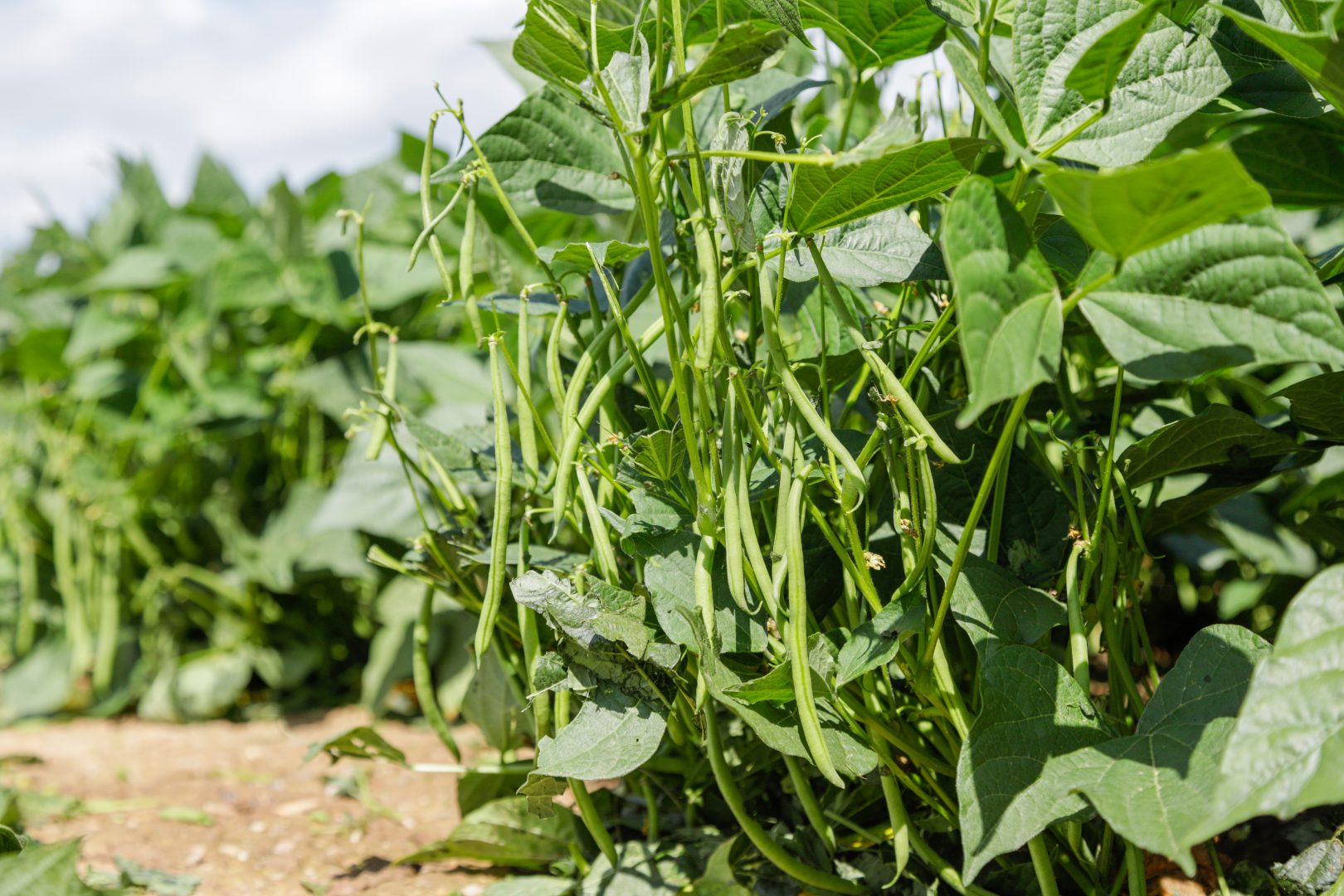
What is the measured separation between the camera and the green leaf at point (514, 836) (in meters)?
0.77

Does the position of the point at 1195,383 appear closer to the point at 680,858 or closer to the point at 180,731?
the point at 680,858

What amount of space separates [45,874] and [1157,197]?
1.99ft

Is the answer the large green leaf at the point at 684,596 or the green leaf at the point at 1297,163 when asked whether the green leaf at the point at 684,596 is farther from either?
the green leaf at the point at 1297,163

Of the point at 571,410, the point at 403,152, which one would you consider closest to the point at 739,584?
the point at 571,410

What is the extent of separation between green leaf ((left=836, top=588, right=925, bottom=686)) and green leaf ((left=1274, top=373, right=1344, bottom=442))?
0.81 ft

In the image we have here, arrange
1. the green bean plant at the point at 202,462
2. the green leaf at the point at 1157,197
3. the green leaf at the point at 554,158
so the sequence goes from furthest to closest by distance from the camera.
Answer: the green bean plant at the point at 202,462, the green leaf at the point at 554,158, the green leaf at the point at 1157,197

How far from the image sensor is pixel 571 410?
1.98 ft

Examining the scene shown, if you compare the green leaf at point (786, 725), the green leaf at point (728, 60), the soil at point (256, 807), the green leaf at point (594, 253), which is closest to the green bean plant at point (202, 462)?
the soil at point (256, 807)

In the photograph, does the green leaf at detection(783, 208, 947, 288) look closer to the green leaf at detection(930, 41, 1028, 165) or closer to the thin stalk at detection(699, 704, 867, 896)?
the green leaf at detection(930, 41, 1028, 165)

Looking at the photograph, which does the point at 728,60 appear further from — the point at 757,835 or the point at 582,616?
the point at 757,835

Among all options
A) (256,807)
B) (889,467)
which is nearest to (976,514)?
(889,467)

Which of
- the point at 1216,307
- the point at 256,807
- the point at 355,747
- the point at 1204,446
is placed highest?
the point at 1216,307

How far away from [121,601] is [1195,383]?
156 cm

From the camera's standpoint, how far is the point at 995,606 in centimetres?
57
